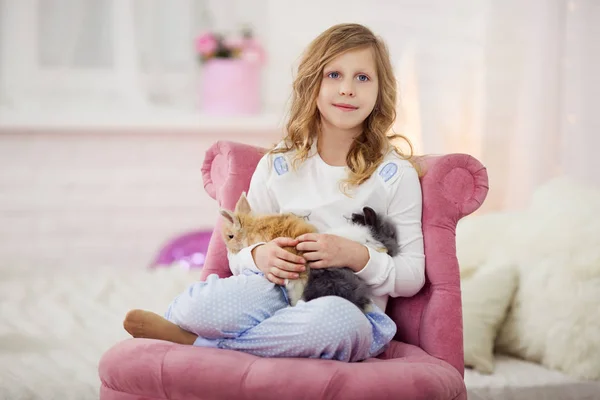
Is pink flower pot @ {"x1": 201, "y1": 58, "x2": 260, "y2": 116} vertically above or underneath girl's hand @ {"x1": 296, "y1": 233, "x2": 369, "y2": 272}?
above

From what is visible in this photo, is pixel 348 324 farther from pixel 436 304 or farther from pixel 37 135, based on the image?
pixel 37 135

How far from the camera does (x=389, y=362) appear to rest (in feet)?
4.37

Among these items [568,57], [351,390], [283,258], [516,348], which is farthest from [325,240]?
[568,57]

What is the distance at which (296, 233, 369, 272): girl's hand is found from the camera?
1468 mm

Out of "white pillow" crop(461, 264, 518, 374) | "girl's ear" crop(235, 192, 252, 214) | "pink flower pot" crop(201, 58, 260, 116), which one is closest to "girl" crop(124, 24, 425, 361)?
"girl's ear" crop(235, 192, 252, 214)

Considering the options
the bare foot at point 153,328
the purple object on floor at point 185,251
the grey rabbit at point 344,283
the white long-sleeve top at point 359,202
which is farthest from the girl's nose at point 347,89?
the purple object on floor at point 185,251

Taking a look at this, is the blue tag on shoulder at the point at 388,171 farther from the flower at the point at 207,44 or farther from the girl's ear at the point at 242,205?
the flower at the point at 207,44

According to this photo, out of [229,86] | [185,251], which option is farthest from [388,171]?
[229,86]

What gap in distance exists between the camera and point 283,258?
146cm

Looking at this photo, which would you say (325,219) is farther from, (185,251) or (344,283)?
(185,251)

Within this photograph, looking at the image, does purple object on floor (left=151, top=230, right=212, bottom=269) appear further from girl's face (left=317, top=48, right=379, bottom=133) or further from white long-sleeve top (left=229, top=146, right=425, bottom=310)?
girl's face (left=317, top=48, right=379, bottom=133)

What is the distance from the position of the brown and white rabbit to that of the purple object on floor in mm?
1535

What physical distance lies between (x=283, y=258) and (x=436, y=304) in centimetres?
33

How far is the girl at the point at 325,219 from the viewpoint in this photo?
1.35 meters
